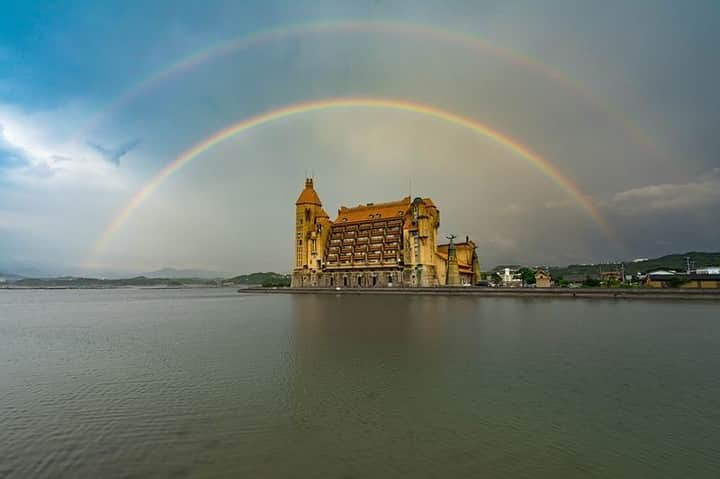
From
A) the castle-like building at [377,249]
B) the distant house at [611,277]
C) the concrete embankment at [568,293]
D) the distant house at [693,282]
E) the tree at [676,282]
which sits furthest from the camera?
the castle-like building at [377,249]

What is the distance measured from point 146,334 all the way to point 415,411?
73.8 feet

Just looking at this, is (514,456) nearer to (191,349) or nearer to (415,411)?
(415,411)

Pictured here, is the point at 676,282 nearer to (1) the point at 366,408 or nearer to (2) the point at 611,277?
(2) the point at 611,277

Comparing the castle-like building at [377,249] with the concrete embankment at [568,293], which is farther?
the castle-like building at [377,249]

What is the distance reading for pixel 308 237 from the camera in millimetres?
104125

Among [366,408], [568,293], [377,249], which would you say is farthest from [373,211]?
[366,408]

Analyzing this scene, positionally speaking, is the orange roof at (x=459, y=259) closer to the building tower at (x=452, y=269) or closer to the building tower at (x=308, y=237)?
the building tower at (x=452, y=269)

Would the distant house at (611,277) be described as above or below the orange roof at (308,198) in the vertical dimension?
below

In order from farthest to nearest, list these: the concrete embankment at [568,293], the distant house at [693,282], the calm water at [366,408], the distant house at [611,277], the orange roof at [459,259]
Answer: the orange roof at [459,259] < the distant house at [611,277] < the distant house at [693,282] < the concrete embankment at [568,293] < the calm water at [366,408]

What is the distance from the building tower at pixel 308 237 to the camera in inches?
4016

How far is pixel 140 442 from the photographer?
8.78m

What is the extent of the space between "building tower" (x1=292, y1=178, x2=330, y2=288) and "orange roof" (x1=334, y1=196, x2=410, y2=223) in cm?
540

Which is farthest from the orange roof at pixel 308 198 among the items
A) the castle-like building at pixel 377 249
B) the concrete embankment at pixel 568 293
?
the concrete embankment at pixel 568 293

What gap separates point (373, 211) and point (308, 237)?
17.7m
